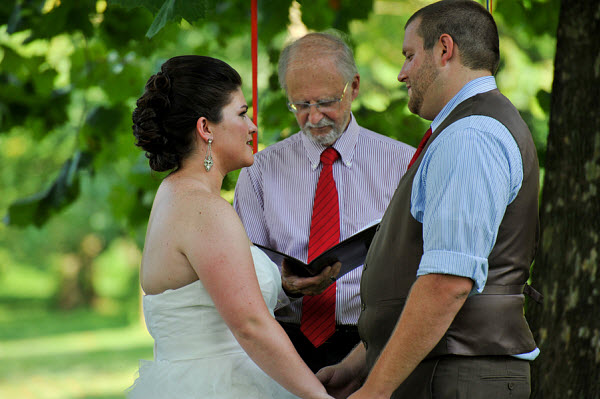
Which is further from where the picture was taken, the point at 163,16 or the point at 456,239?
the point at 163,16

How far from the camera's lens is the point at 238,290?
2.26 meters

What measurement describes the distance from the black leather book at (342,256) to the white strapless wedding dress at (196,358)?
446mm

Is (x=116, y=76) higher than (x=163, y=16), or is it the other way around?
(x=116, y=76)

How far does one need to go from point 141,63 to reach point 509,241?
4.00m

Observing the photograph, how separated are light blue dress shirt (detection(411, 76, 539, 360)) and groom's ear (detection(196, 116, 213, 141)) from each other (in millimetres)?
807

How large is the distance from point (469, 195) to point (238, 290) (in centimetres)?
75

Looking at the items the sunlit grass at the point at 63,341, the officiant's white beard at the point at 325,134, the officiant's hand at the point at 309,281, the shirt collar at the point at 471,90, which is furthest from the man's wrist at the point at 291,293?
the sunlit grass at the point at 63,341

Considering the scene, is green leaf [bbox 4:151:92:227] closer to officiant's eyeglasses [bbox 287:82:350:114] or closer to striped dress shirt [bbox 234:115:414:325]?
striped dress shirt [bbox 234:115:414:325]

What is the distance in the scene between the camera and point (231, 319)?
228cm

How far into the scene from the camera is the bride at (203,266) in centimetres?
228

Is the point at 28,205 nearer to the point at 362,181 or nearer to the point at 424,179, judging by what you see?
the point at 362,181

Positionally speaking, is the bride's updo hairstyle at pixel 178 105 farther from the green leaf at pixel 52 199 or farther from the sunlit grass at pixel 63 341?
the sunlit grass at pixel 63 341

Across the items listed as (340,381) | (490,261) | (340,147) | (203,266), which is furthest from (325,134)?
(490,261)

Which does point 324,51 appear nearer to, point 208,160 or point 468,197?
point 208,160
